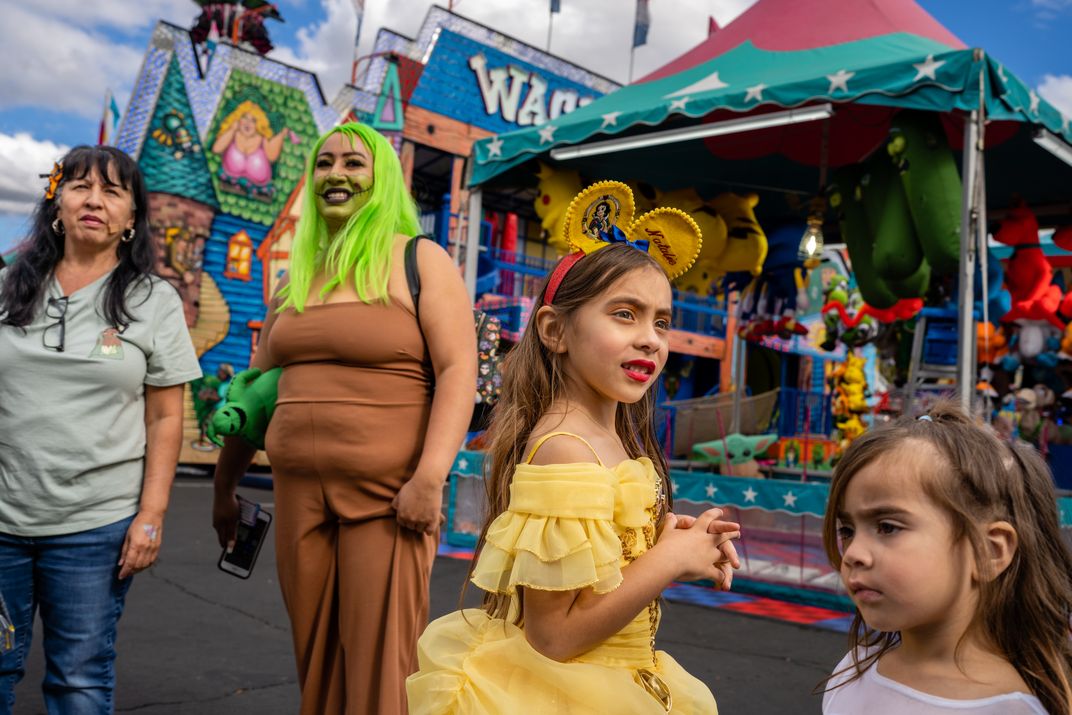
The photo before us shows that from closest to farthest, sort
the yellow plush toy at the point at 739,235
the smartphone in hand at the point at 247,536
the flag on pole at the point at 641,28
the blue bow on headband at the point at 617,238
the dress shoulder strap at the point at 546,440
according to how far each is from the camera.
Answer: the dress shoulder strap at the point at 546,440, the blue bow on headband at the point at 617,238, the smartphone in hand at the point at 247,536, the yellow plush toy at the point at 739,235, the flag on pole at the point at 641,28

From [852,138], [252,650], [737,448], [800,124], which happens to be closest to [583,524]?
[252,650]

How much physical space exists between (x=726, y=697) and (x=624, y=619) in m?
2.42

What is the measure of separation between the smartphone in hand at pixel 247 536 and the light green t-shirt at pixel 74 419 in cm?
33

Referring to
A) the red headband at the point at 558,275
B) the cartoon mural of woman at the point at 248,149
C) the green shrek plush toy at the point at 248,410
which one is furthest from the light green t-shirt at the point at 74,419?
the cartoon mural of woman at the point at 248,149

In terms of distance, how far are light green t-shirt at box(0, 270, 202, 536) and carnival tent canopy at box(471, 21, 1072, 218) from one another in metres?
4.32

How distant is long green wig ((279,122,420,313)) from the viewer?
2.14 metres

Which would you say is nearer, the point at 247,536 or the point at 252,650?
the point at 247,536

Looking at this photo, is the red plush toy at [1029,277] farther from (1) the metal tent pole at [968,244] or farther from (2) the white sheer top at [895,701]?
(2) the white sheer top at [895,701]

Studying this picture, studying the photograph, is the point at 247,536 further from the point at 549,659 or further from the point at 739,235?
the point at 739,235

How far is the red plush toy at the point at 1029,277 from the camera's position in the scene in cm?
671

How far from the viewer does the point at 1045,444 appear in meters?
7.66

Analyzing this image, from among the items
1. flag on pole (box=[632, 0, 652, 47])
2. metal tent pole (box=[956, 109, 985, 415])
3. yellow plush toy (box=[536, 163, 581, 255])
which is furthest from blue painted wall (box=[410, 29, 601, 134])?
metal tent pole (box=[956, 109, 985, 415])

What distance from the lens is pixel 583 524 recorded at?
142 cm

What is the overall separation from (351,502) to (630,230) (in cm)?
87
